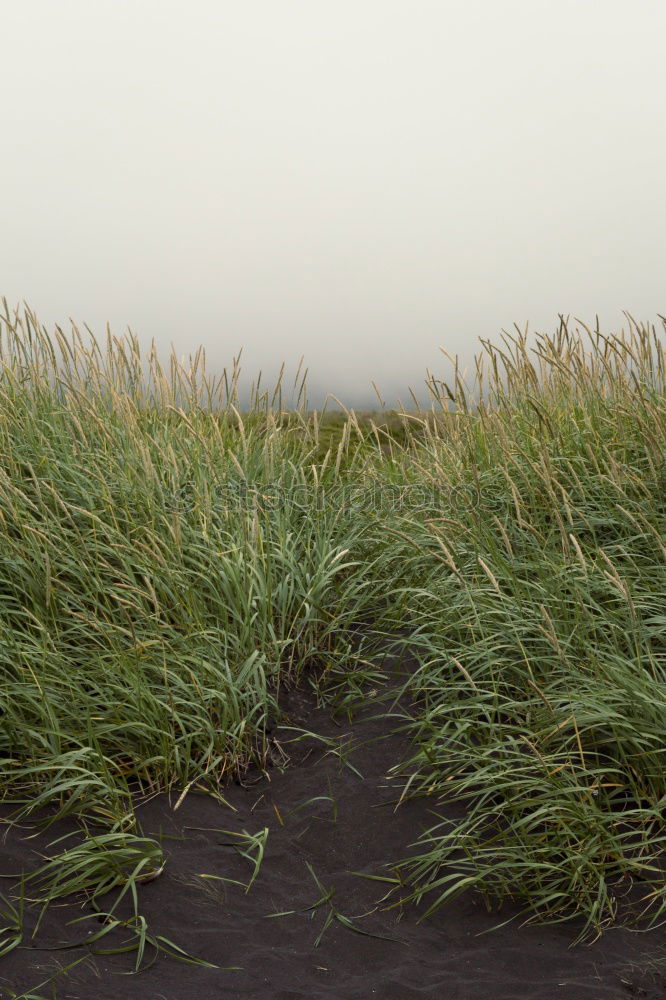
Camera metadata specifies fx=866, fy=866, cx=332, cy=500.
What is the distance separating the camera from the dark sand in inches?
99.6

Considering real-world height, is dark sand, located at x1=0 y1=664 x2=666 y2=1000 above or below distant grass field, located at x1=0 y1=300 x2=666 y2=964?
below

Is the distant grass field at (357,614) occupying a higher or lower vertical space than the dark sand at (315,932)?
higher

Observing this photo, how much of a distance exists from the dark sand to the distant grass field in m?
0.10

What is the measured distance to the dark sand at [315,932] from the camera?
99.6 inches

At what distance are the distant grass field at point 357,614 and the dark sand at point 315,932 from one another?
99 mm

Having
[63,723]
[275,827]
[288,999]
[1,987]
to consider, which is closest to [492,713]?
[275,827]

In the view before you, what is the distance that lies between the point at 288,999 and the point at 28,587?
2.24m

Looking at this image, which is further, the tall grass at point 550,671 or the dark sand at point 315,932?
the tall grass at point 550,671

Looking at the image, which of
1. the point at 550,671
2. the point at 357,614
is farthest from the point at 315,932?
the point at 357,614

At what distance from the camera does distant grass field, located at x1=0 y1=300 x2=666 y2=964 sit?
3008 mm

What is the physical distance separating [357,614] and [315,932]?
6.01 ft

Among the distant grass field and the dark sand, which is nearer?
the dark sand

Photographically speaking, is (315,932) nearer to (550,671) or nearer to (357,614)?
(550,671)

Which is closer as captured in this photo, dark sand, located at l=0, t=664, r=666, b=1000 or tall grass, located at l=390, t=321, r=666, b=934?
dark sand, located at l=0, t=664, r=666, b=1000
